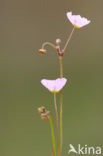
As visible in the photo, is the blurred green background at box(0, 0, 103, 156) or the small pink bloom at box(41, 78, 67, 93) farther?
the blurred green background at box(0, 0, 103, 156)

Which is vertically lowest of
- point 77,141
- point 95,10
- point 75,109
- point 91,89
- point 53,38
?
point 77,141

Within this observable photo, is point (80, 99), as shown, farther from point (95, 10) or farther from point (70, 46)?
point (95, 10)

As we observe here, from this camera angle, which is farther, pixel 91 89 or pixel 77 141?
pixel 91 89

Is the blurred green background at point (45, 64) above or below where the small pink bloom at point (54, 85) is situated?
above

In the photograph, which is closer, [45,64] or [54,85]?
[54,85]

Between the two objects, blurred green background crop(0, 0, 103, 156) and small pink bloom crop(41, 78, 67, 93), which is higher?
blurred green background crop(0, 0, 103, 156)

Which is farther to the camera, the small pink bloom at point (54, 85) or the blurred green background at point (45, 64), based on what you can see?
the blurred green background at point (45, 64)

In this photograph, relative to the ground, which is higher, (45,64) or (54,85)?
(45,64)

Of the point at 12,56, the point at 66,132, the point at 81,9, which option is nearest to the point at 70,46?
the point at 81,9
